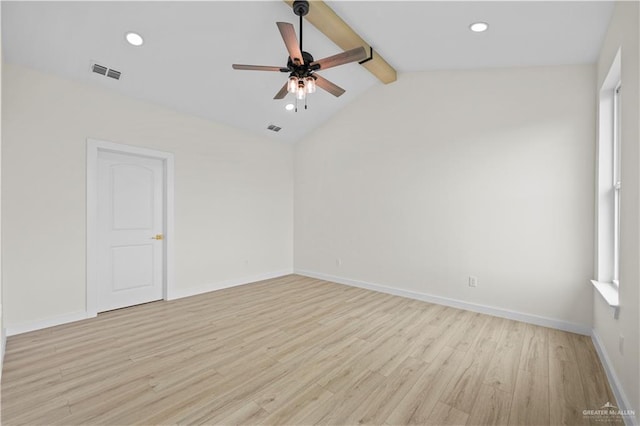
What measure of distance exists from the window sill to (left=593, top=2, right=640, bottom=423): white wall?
84 mm

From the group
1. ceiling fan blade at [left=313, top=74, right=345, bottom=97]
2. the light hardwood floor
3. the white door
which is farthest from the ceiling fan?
the light hardwood floor

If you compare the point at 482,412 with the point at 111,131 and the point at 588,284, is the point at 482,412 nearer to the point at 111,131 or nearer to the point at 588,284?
the point at 588,284

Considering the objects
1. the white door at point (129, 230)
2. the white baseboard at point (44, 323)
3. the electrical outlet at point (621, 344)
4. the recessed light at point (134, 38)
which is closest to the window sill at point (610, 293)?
the electrical outlet at point (621, 344)

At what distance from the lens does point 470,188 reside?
406 cm

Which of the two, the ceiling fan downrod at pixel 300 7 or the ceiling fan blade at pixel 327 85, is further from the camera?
the ceiling fan blade at pixel 327 85

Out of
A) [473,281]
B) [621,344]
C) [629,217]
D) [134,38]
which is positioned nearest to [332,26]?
[134,38]

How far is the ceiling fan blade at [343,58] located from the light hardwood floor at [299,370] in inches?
104

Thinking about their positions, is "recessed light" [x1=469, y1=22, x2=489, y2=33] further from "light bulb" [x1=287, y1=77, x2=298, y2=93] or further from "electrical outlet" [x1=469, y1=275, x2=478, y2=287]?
"electrical outlet" [x1=469, y1=275, x2=478, y2=287]

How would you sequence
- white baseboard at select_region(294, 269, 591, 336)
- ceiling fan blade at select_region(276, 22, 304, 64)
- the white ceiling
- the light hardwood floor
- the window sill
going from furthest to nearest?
white baseboard at select_region(294, 269, 591, 336) → the white ceiling → ceiling fan blade at select_region(276, 22, 304, 64) → the window sill → the light hardwood floor

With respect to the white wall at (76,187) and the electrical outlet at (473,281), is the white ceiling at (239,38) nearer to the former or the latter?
the white wall at (76,187)

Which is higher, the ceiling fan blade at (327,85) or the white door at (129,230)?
the ceiling fan blade at (327,85)

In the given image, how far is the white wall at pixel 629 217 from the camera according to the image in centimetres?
181

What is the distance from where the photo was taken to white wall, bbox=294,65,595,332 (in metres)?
3.38

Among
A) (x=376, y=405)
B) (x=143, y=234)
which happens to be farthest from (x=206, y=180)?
(x=376, y=405)
